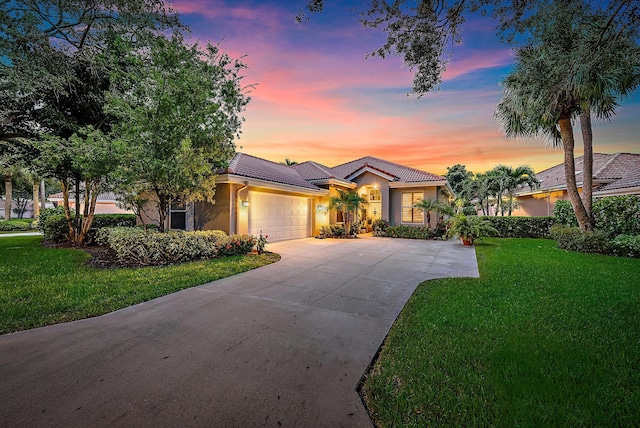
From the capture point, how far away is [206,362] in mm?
2896

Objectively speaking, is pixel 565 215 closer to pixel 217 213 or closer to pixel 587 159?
pixel 587 159

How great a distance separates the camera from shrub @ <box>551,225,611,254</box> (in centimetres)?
997

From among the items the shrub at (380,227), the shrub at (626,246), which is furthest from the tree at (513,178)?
the shrub at (626,246)

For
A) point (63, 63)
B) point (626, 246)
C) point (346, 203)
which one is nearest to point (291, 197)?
point (346, 203)

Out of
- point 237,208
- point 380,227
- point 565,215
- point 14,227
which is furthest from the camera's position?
point 14,227

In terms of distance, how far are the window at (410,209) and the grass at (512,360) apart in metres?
11.8

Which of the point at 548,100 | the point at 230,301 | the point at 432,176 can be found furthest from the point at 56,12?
the point at 432,176

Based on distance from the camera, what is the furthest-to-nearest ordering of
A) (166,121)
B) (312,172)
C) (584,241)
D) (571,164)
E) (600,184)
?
(312,172), (600,184), (571,164), (584,241), (166,121)

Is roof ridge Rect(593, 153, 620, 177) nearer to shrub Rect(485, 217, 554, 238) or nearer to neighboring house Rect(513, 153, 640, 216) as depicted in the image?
neighboring house Rect(513, 153, 640, 216)

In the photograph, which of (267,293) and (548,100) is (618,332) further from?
(267,293)

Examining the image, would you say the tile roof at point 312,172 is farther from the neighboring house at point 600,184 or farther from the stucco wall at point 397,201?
the neighboring house at point 600,184

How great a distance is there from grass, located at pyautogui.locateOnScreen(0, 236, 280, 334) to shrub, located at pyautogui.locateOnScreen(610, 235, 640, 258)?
39.7 ft

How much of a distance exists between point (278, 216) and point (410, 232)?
25.7 ft

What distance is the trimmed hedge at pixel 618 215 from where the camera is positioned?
10.4 m
